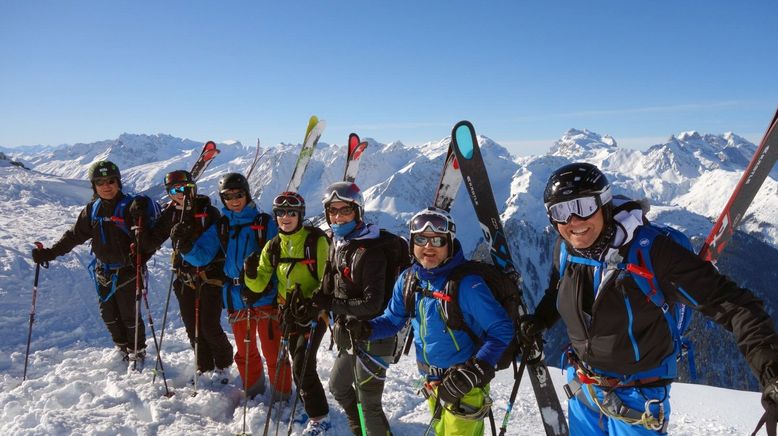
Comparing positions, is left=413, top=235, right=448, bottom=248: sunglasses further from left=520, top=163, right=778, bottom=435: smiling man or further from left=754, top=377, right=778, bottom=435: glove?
left=754, top=377, right=778, bottom=435: glove

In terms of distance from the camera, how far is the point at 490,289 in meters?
3.95

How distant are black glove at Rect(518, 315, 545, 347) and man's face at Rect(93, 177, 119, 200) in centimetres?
679

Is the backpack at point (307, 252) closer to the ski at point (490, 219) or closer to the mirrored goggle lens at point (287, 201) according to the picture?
the mirrored goggle lens at point (287, 201)

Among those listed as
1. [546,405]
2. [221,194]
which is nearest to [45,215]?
[221,194]

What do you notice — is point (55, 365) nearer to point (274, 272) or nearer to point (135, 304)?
point (135, 304)

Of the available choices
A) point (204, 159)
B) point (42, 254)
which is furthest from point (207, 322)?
point (204, 159)

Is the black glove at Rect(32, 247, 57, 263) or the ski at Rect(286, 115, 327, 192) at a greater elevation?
the ski at Rect(286, 115, 327, 192)

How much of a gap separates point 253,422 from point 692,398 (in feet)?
23.8

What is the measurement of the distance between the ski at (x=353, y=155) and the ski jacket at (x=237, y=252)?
9.42ft

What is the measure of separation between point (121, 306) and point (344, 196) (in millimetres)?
4931

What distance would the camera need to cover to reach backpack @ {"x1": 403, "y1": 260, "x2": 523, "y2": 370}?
3865mm

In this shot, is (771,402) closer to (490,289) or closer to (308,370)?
(490,289)

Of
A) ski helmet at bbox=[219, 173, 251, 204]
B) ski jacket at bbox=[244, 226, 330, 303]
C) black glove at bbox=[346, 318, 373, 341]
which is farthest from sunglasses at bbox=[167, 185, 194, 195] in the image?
black glove at bbox=[346, 318, 373, 341]

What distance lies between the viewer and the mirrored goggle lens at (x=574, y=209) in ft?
10.6
